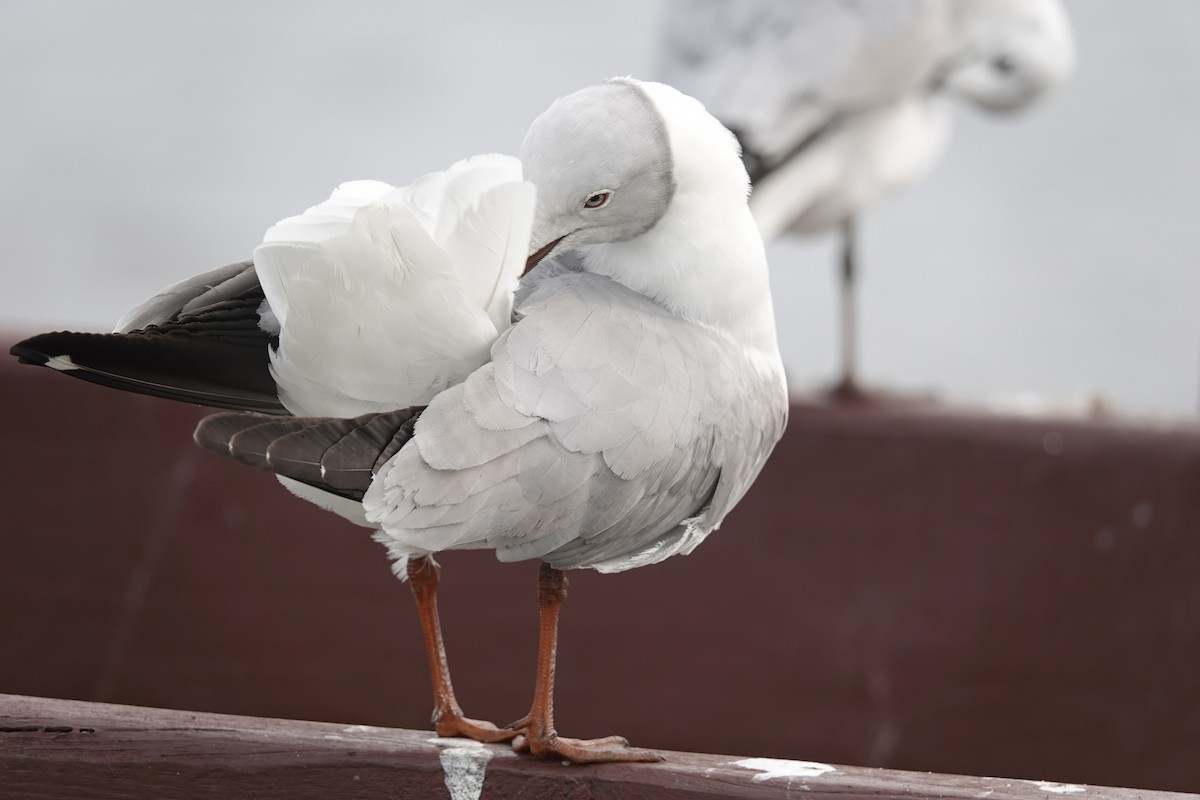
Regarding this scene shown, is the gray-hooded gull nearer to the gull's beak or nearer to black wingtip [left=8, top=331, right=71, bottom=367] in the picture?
the gull's beak

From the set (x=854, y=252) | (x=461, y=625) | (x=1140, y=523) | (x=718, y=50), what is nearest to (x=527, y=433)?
(x=461, y=625)

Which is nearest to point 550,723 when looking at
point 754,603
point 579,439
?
point 579,439

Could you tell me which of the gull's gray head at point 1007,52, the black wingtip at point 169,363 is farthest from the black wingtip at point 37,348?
the gull's gray head at point 1007,52

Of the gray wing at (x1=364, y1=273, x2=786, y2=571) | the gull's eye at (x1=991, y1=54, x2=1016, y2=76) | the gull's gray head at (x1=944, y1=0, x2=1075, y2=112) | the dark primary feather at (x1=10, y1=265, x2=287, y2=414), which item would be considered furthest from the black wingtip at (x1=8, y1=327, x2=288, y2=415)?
the gull's eye at (x1=991, y1=54, x2=1016, y2=76)

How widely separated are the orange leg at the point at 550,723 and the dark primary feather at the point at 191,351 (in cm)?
24

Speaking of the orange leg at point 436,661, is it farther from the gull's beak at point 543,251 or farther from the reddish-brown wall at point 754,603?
the reddish-brown wall at point 754,603

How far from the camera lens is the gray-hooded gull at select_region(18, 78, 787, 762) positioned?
3.28 ft

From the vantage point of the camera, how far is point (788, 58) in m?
2.55

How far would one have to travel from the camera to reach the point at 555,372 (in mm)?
1036

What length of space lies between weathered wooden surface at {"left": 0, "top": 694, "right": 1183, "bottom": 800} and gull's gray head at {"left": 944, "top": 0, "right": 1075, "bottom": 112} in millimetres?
2026

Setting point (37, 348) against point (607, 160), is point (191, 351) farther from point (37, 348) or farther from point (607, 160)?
point (607, 160)

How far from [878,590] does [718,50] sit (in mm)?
964

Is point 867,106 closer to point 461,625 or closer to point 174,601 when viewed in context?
point 461,625

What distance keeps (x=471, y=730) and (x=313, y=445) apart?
0.36 metres
